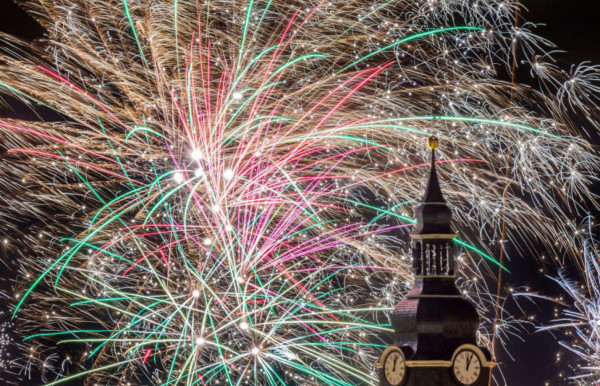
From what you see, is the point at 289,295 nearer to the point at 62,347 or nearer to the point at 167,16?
the point at 167,16

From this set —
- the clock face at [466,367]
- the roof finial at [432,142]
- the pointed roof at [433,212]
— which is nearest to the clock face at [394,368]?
the clock face at [466,367]

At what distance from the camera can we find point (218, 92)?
1992 inches

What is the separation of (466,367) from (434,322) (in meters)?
2.09

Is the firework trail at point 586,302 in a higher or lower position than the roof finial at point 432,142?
lower

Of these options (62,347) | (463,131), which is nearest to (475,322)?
(463,131)

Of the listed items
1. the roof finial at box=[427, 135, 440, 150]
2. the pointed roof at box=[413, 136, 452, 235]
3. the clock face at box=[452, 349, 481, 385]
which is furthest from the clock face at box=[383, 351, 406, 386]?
the roof finial at box=[427, 135, 440, 150]

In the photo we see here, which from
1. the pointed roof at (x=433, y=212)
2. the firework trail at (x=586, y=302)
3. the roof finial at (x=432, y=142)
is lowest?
the firework trail at (x=586, y=302)

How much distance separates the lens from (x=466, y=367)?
5184 centimetres

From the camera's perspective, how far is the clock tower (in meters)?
52.1

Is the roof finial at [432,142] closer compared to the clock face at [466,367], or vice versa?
the roof finial at [432,142]

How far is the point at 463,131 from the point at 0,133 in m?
15.4

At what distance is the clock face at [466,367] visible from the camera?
170 ft

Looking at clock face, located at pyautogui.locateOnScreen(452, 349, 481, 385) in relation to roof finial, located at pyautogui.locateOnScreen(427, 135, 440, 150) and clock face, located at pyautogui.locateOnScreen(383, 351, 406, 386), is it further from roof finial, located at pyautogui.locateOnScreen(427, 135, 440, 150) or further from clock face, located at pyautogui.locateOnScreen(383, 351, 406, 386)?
roof finial, located at pyautogui.locateOnScreen(427, 135, 440, 150)

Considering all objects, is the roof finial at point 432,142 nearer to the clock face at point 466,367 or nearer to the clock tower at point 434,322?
the clock tower at point 434,322
